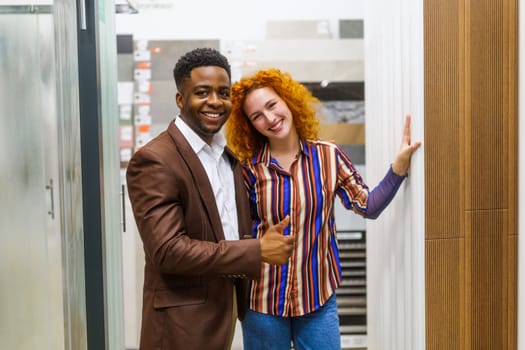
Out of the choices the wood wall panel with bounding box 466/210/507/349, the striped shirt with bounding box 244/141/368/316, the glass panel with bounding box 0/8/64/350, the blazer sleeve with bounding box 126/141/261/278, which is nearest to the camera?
the glass panel with bounding box 0/8/64/350

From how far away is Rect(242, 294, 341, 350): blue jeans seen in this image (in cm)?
182

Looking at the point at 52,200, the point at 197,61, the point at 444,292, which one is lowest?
the point at 444,292

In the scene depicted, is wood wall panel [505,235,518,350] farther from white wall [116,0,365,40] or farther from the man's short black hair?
white wall [116,0,365,40]

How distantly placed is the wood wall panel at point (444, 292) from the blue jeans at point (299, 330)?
365 mm

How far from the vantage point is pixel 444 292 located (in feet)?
5.09

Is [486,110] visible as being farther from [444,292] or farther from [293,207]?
[293,207]

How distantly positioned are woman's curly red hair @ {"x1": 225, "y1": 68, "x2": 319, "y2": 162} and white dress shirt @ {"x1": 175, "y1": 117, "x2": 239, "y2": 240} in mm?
269

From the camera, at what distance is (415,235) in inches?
62.2

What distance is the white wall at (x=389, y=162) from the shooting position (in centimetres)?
156

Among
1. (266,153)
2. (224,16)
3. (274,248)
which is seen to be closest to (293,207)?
(266,153)

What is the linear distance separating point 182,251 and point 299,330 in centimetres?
66

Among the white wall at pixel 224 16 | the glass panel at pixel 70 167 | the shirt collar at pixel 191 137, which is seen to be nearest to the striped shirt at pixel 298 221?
the shirt collar at pixel 191 137

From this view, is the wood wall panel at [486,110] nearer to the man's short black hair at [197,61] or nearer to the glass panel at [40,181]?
the man's short black hair at [197,61]

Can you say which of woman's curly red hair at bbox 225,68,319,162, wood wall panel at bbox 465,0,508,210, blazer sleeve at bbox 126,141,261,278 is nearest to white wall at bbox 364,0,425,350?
wood wall panel at bbox 465,0,508,210
